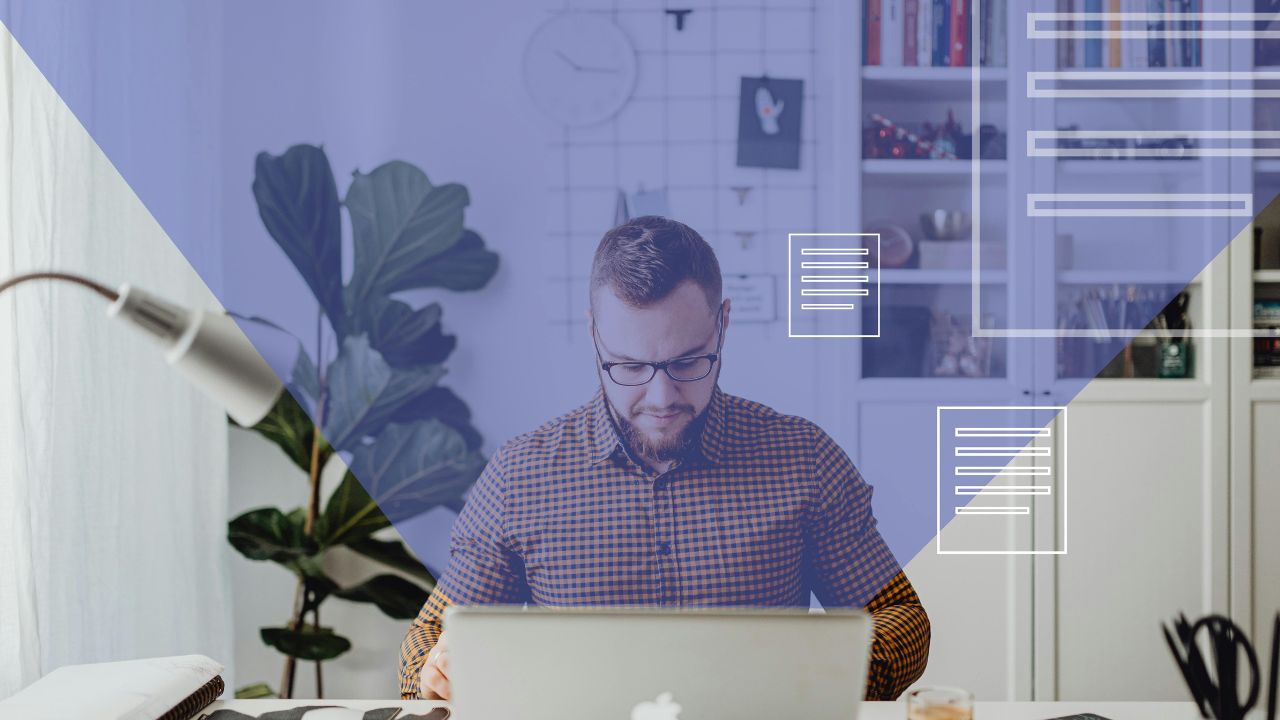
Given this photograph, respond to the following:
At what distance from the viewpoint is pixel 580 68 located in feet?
5.90

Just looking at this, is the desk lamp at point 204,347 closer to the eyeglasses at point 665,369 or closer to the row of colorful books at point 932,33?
the eyeglasses at point 665,369

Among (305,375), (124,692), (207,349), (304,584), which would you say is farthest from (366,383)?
(207,349)

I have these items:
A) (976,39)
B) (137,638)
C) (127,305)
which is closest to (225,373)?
(127,305)

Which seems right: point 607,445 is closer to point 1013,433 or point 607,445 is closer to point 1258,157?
point 1013,433

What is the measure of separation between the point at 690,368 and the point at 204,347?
1006 millimetres

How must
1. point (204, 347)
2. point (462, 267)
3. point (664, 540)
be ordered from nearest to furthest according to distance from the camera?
point (204, 347) → point (664, 540) → point (462, 267)

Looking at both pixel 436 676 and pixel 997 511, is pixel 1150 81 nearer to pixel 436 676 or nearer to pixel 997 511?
pixel 997 511

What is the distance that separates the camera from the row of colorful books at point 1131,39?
198 centimetres

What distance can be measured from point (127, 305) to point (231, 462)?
172 cm

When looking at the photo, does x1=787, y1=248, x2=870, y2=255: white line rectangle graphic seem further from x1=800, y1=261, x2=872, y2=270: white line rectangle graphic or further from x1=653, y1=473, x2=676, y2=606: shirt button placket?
x1=653, y1=473, x2=676, y2=606: shirt button placket

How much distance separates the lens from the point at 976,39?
194 centimetres

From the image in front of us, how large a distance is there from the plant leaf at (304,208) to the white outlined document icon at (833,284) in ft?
2.88

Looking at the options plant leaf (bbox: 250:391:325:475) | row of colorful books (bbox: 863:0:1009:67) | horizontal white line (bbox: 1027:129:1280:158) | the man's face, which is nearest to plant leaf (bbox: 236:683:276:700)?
plant leaf (bbox: 250:391:325:475)

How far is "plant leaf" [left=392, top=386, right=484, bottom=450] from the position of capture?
191 cm
